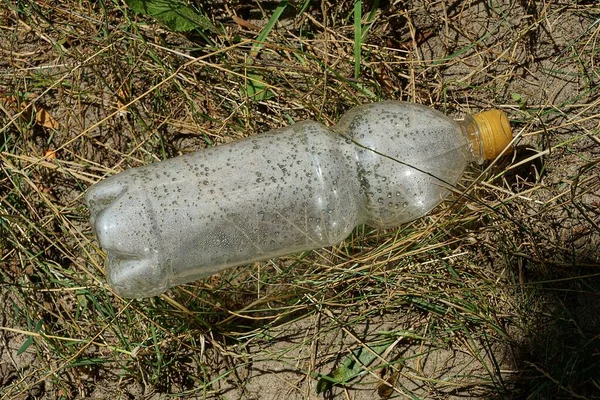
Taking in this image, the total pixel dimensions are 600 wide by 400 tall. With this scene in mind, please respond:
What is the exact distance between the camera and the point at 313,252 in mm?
2383

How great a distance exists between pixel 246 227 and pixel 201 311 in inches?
14.1

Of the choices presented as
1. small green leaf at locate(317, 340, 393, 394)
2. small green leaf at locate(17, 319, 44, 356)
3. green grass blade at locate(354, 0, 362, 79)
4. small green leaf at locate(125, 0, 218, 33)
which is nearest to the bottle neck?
green grass blade at locate(354, 0, 362, 79)

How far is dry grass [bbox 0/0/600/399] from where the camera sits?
233 centimetres

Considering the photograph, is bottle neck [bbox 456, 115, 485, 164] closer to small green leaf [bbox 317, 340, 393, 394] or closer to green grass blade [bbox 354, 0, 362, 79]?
green grass blade [bbox 354, 0, 362, 79]

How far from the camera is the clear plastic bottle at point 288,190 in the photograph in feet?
6.95

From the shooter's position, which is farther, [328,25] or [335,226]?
[328,25]

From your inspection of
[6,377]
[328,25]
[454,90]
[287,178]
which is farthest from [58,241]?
[454,90]

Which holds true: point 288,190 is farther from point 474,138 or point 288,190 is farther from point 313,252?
point 474,138

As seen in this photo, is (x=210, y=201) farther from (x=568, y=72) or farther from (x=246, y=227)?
(x=568, y=72)

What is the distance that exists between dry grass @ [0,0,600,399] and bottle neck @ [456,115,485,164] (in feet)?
0.57

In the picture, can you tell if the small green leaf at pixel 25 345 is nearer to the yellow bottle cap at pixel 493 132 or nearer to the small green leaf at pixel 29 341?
the small green leaf at pixel 29 341

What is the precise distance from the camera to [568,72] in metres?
2.40

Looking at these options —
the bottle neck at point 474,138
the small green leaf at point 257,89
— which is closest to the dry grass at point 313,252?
the small green leaf at point 257,89

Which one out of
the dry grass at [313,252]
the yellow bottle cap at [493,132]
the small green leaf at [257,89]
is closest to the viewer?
the yellow bottle cap at [493,132]
